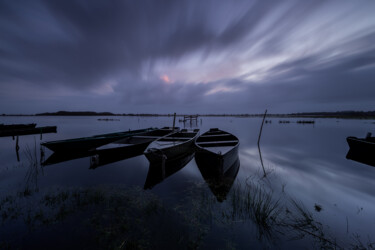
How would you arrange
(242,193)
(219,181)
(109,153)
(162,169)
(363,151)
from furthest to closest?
(363,151) < (109,153) < (162,169) < (219,181) < (242,193)

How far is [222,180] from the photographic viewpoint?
795 cm

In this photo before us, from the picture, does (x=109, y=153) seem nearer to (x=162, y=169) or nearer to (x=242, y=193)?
(x=162, y=169)

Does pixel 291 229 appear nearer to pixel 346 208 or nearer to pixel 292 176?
pixel 346 208

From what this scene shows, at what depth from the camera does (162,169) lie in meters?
8.55

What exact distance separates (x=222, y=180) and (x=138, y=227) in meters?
5.09

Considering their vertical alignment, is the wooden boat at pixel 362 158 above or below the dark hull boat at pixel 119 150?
below

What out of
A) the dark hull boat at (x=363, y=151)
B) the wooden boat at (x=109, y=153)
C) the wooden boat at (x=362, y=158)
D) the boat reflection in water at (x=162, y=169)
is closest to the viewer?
the boat reflection in water at (x=162, y=169)

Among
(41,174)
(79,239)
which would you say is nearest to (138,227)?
(79,239)

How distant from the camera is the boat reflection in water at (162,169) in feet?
27.2

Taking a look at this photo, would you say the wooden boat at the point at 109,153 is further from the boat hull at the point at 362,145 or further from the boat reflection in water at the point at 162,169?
the boat hull at the point at 362,145

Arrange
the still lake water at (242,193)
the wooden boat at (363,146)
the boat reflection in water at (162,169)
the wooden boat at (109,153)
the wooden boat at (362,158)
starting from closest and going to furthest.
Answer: the still lake water at (242,193)
the boat reflection in water at (162,169)
the wooden boat at (109,153)
the wooden boat at (363,146)
the wooden boat at (362,158)

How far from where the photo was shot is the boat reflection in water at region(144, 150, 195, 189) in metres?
8.30

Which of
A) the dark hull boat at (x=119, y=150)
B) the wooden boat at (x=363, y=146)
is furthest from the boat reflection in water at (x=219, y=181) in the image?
the wooden boat at (x=363, y=146)

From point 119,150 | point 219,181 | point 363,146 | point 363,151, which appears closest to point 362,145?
point 363,146
